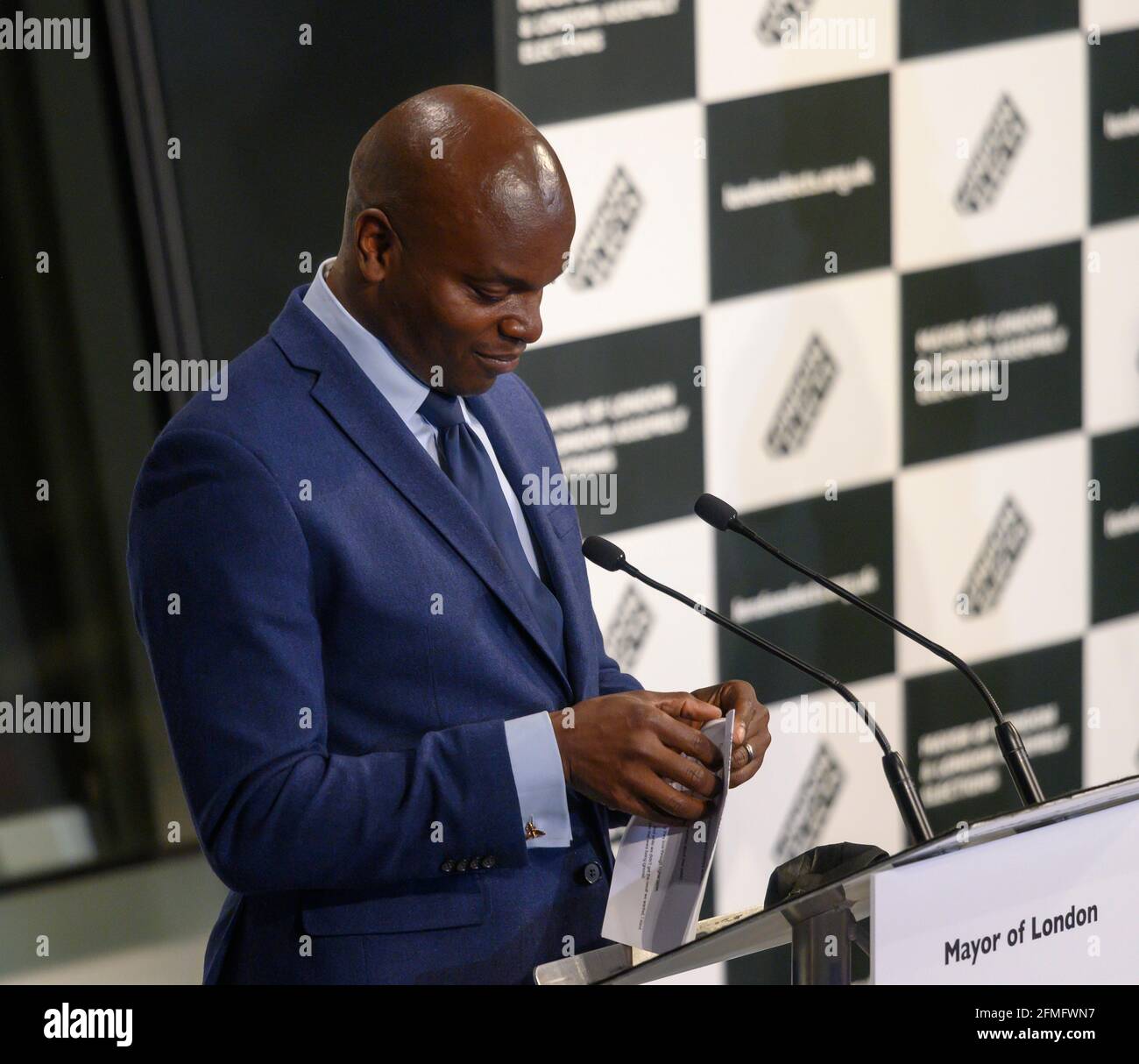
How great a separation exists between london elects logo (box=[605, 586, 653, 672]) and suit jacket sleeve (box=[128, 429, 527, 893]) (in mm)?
1391

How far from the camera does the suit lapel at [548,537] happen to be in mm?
1668

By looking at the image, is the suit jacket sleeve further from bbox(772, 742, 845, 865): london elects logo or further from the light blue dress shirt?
bbox(772, 742, 845, 865): london elects logo

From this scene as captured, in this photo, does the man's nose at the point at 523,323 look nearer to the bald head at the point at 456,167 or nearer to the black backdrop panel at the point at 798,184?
the bald head at the point at 456,167

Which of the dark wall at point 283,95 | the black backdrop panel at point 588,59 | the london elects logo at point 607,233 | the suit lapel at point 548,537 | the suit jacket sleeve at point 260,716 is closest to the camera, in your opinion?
the suit jacket sleeve at point 260,716

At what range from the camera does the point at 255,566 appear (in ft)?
4.65

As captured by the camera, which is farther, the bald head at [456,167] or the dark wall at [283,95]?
the dark wall at [283,95]

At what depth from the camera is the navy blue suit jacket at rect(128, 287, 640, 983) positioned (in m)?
1.42

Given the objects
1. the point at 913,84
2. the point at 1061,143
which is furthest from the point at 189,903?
the point at 1061,143

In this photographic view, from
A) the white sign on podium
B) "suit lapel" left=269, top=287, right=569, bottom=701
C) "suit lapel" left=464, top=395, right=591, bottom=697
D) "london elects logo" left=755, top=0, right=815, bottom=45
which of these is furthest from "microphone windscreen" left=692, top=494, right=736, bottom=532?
"london elects logo" left=755, top=0, right=815, bottom=45

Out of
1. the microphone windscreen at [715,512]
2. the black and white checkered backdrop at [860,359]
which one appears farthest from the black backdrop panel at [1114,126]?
the microphone windscreen at [715,512]

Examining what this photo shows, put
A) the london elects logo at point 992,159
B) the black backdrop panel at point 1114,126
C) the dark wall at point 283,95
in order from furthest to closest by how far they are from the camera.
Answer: the black backdrop panel at point 1114,126 < the london elects logo at point 992,159 < the dark wall at point 283,95

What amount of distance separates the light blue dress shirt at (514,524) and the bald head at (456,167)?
0.29 feet

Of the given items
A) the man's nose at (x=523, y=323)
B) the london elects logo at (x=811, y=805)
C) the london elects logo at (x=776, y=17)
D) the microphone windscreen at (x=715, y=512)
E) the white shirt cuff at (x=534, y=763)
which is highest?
the london elects logo at (x=776, y=17)
